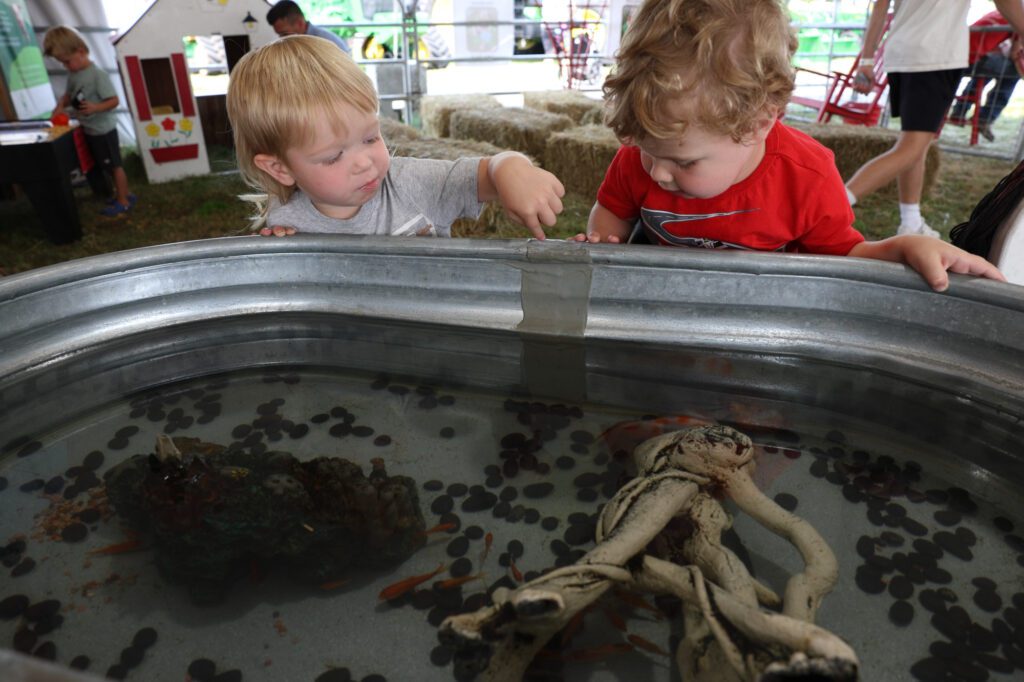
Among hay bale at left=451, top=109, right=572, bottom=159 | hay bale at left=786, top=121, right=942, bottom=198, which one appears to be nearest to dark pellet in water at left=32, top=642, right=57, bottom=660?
hay bale at left=451, top=109, right=572, bottom=159

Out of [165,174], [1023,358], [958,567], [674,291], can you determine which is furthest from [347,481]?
[165,174]

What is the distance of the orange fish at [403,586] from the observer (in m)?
0.75

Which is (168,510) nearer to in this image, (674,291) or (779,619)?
(779,619)

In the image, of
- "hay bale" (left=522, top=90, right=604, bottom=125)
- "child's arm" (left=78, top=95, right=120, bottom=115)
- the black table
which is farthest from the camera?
"hay bale" (left=522, top=90, right=604, bottom=125)

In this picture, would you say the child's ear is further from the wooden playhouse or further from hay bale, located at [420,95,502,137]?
hay bale, located at [420,95,502,137]

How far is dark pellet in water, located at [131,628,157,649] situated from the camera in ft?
2.33

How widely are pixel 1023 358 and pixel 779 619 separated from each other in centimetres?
75

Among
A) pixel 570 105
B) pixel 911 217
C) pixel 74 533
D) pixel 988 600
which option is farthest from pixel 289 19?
pixel 988 600

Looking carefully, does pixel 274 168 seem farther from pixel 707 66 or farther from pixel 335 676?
pixel 335 676

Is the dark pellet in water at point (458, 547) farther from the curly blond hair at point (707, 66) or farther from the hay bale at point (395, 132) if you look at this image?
the hay bale at point (395, 132)

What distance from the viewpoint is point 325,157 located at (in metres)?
1.36

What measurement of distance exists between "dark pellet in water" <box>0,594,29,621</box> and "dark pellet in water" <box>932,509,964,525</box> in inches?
42.6

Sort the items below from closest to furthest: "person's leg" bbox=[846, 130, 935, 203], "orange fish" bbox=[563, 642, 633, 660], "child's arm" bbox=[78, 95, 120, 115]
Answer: "orange fish" bbox=[563, 642, 633, 660] < "person's leg" bbox=[846, 130, 935, 203] < "child's arm" bbox=[78, 95, 120, 115]

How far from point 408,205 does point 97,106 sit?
12.2 ft
